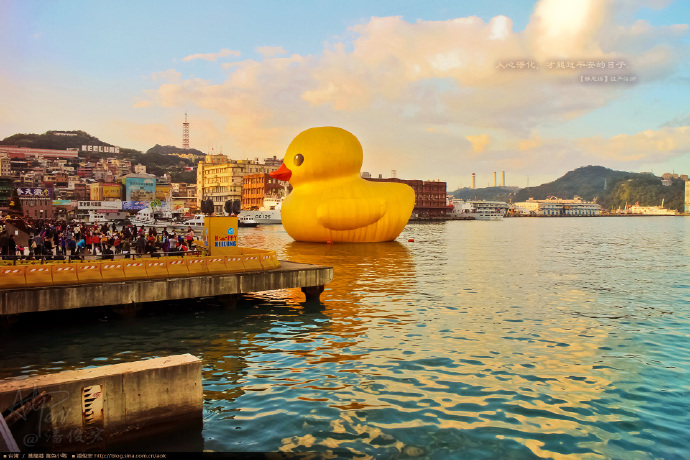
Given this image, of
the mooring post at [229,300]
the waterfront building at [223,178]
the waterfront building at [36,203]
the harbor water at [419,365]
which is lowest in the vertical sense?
the harbor water at [419,365]

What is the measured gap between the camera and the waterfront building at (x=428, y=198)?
174 m

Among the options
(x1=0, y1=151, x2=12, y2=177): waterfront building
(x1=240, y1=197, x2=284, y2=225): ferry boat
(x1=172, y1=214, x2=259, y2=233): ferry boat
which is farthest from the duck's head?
(x1=0, y1=151, x2=12, y2=177): waterfront building

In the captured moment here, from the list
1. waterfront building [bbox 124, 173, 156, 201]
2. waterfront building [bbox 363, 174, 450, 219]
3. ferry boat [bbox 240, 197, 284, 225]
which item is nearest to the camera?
ferry boat [bbox 240, 197, 284, 225]

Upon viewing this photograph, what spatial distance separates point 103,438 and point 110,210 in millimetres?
133465

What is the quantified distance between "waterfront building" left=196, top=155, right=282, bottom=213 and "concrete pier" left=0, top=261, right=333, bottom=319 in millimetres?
134008

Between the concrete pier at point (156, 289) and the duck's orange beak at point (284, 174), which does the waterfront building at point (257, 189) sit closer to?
the duck's orange beak at point (284, 174)

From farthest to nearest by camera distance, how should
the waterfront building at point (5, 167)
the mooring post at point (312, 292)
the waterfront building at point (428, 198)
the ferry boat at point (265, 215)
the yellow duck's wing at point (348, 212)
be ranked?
the waterfront building at point (428, 198) < the waterfront building at point (5, 167) < the ferry boat at point (265, 215) < the yellow duck's wing at point (348, 212) < the mooring post at point (312, 292)

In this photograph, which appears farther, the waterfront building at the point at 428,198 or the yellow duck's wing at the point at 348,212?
the waterfront building at the point at 428,198

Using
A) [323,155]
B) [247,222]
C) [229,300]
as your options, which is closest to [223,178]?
[247,222]

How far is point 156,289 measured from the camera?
15.7m

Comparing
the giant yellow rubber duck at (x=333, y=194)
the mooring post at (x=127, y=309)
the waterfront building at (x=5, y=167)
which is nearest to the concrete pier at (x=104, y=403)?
the mooring post at (x=127, y=309)

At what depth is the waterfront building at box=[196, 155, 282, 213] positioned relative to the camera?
15750cm

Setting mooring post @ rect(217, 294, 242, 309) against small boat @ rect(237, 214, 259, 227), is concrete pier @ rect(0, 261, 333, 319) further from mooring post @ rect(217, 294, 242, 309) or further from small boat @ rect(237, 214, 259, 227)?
small boat @ rect(237, 214, 259, 227)

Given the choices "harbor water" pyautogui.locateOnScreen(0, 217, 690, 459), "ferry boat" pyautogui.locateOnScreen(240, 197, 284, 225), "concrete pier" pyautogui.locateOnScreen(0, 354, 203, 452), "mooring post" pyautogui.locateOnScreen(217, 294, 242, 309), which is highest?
"ferry boat" pyautogui.locateOnScreen(240, 197, 284, 225)
